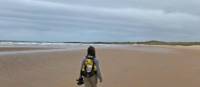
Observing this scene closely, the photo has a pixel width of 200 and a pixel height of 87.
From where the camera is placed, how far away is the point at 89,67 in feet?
31.9

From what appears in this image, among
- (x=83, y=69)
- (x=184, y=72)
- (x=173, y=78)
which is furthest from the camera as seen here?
(x=184, y=72)

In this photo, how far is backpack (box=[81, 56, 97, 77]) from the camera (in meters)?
9.68

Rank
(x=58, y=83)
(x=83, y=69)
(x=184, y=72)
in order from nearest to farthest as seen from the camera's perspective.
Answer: (x=83, y=69) < (x=58, y=83) < (x=184, y=72)

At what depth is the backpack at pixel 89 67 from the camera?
9.68m

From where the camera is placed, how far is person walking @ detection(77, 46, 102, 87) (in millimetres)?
9672

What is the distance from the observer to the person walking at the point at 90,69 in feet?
31.7

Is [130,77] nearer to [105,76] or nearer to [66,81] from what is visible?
[105,76]

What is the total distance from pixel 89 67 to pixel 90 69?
0.06 m

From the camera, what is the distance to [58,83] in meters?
14.5

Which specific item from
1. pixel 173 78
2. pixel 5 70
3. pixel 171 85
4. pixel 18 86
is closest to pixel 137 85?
pixel 171 85

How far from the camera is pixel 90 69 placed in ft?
32.1

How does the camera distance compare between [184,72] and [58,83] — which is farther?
[184,72]

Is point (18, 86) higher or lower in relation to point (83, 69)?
lower

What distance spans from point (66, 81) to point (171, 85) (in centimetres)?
356
